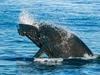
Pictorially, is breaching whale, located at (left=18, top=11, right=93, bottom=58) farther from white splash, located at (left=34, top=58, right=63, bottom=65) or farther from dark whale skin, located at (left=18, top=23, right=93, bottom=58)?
white splash, located at (left=34, top=58, right=63, bottom=65)

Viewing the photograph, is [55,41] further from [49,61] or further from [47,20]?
[47,20]

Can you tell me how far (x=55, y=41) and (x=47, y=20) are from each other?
1413 centimetres

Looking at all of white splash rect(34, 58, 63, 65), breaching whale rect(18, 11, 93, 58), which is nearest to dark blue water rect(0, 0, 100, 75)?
white splash rect(34, 58, 63, 65)

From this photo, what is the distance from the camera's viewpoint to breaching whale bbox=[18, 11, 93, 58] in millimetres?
26844

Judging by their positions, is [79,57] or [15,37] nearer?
[79,57]

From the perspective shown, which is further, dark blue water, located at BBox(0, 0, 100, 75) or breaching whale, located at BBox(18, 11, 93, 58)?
breaching whale, located at BBox(18, 11, 93, 58)

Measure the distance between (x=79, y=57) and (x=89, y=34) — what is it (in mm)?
8893

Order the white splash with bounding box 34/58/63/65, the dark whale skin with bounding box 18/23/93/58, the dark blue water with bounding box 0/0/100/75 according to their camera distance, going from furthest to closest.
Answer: the dark whale skin with bounding box 18/23/93/58 → the white splash with bounding box 34/58/63/65 → the dark blue water with bounding box 0/0/100/75

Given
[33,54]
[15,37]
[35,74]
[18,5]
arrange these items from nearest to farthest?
[35,74] → [33,54] → [15,37] → [18,5]

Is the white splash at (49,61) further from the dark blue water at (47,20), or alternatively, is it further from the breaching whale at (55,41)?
the dark blue water at (47,20)

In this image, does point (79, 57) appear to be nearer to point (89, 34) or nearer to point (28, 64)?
point (28, 64)

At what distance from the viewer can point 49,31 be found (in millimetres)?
27188

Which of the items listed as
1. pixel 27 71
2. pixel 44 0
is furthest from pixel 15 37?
pixel 44 0

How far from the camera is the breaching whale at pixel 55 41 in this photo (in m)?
26.8
